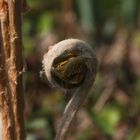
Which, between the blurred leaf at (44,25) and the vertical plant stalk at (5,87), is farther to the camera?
the blurred leaf at (44,25)

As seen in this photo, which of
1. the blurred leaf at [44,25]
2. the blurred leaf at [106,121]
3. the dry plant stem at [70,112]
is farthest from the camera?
the blurred leaf at [44,25]

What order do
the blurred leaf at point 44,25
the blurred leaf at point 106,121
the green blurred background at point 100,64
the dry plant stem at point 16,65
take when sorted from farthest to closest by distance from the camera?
the blurred leaf at point 44,25
the green blurred background at point 100,64
the blurred leaf at point 106,121
the dry plant stem at point 16,65

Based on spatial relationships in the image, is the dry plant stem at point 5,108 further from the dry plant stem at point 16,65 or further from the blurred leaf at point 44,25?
the blurred leaf at point 44,25

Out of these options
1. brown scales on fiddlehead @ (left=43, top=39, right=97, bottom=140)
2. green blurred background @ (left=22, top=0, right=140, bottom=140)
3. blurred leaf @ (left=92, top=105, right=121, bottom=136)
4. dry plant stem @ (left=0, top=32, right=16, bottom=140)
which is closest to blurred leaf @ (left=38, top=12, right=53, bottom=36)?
green blurred background @ (left=22, top=0, right=140, bottom=140)

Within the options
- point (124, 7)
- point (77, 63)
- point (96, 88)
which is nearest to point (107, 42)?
point (124, 7)

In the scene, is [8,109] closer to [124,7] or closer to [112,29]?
[124,7]

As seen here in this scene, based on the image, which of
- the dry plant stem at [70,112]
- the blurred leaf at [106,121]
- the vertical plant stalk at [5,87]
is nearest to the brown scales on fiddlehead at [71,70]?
the dry plant stem at [70,112]
